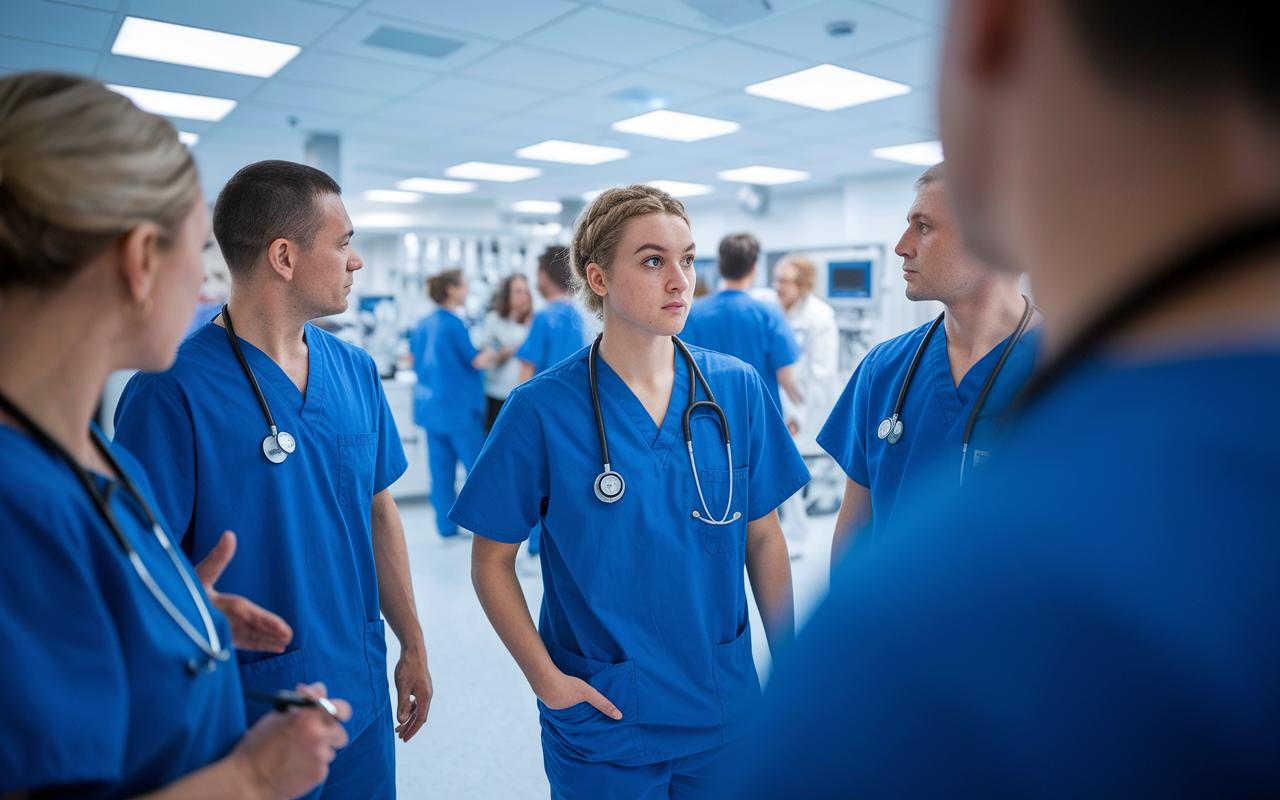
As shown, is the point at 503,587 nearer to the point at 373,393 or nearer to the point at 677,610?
the point at 677,610

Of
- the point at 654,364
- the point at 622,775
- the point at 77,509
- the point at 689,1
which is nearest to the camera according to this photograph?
the point at 77,509

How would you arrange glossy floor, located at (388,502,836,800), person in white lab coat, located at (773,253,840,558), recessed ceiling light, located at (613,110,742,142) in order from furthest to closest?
recessed ceiling light, located at (613,110,742,142), person in white lab coat, located at (773,253,840,558), glossy floor, located at (388,502,836,800)

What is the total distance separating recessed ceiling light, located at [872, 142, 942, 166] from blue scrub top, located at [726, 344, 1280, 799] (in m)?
7.16

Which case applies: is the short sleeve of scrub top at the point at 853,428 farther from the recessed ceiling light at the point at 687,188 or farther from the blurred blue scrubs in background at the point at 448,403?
the recessed ceiling light at the point at 687,188

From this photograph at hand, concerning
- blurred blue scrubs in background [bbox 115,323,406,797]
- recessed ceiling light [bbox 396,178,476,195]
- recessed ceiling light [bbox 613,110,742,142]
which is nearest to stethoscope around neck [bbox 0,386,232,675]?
blurred blue scrubs in background [bbox 115,323,406,797]

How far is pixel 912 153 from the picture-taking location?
23.5 feet

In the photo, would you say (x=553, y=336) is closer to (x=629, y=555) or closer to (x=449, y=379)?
(x=449, y=379)

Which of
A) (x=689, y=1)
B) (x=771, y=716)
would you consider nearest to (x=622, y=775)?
(x=771, y=716)

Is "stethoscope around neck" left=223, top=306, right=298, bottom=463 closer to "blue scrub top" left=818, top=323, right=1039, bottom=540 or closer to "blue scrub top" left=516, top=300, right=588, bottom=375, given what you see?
"blue scrub top" left=818, top=323, right=1039, bottom=540

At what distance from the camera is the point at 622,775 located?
125 centimetres

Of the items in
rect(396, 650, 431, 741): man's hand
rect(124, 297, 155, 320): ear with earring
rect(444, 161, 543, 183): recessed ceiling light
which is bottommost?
rect(396, 650, 431, 741): man's hand

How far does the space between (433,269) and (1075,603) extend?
6719 millimetres

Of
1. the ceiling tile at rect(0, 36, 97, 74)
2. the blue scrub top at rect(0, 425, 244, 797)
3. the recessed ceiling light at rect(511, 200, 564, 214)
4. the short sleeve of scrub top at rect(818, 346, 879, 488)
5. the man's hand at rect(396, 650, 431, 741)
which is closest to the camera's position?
the blue scrub top at rect(0, 425, 244, 797)

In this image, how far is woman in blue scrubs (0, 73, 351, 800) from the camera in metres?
0.59
